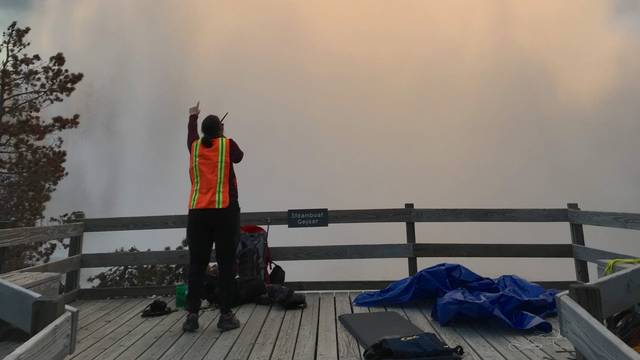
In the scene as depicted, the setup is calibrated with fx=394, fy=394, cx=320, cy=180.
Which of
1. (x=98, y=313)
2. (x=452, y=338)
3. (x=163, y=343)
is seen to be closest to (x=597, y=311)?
(x=452, y=338)

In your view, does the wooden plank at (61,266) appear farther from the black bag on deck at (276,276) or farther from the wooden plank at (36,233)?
the black bag on deck at (276,276)

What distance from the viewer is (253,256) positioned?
561 centimetres

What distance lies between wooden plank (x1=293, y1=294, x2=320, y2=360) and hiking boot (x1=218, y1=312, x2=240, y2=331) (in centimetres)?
71

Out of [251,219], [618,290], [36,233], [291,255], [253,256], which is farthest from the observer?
[251,219]

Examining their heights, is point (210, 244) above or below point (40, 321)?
above

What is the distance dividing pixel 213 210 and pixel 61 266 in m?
2.98

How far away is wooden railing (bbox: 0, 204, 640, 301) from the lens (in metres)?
5.76

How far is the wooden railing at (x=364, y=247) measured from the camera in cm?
576

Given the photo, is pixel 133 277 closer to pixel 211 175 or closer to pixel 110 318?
pixel 110 318

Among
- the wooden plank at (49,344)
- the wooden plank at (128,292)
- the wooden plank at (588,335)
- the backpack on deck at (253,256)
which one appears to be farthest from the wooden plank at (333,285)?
the wooden plank at (49,344)

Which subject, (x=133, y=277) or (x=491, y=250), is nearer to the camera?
(x=491, y=250)

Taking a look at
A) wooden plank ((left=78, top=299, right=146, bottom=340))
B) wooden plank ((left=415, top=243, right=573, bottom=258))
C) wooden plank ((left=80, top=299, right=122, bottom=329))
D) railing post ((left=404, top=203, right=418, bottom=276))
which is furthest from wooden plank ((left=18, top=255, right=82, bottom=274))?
wooden plank ((left=415, top=243, right=573, bottom=258))

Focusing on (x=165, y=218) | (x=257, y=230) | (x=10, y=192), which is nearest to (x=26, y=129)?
(x=10, y=192)

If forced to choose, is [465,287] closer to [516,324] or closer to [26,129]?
[516,324]
